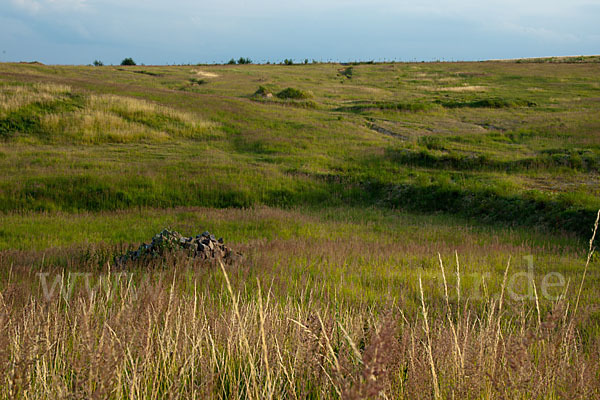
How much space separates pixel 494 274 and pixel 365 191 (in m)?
10.1

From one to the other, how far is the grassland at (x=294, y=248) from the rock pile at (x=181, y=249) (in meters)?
0.34

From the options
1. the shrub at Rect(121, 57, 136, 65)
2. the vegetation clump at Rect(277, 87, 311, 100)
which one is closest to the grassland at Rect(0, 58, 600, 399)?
the vegetation clump at Rect(277, 87, 311, 100)

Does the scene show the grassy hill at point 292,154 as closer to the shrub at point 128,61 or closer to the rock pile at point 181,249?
the rock pile at point 181,249

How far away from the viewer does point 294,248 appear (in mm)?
9539

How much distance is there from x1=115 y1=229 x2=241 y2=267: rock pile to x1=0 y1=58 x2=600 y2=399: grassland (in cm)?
34

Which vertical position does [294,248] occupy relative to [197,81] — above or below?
below

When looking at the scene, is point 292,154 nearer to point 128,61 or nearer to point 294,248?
point 294,248

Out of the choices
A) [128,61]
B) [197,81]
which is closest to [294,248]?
[197,81]

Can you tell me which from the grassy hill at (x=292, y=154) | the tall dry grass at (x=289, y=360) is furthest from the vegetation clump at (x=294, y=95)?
the tall dry grass at (x=289, y=360)

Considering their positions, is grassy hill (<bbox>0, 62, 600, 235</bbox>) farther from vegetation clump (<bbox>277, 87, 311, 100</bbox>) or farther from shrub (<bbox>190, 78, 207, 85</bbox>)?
shrub (<bbox>190, 78, 207, 85</bbox>)

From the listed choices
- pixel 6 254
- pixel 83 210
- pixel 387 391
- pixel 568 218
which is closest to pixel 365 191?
pixel 568 218

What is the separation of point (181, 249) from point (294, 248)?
2.30m

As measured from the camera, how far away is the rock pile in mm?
8266

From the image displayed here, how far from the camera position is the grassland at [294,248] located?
3.05 meters
